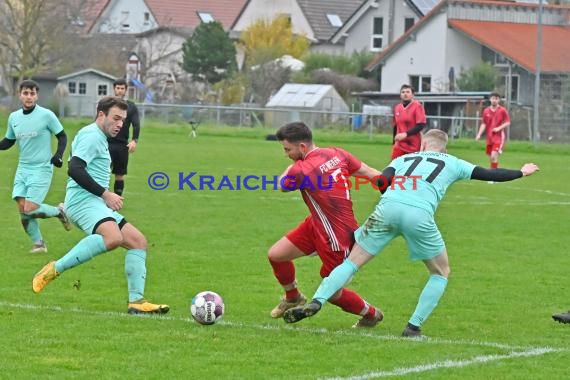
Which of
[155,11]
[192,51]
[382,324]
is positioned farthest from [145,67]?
[382,324]

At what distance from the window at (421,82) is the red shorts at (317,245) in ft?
173

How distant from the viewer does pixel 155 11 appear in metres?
89.4

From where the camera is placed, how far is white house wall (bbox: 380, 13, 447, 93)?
60.0 m

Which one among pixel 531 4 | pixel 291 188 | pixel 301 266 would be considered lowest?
pixel 301 266

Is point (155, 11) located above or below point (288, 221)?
above

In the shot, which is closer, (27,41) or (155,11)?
(27,41)

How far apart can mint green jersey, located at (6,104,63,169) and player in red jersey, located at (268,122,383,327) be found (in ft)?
17.1

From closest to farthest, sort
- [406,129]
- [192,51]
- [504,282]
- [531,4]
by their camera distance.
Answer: [504,282], [406,129], [531,4], [192,51]

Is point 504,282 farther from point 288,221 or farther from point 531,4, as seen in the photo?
point 531,4

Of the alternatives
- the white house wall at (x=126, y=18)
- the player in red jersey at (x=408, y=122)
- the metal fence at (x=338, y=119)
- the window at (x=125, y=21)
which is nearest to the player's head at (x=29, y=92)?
the player in red jersey at (x=408, y=122)

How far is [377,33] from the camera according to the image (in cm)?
7475

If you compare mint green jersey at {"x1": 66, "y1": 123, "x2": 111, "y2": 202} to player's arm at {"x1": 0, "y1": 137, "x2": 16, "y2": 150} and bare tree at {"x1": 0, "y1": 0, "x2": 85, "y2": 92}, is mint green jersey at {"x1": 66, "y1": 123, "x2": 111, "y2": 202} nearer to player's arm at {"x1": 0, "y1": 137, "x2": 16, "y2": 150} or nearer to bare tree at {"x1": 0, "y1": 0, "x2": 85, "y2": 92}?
player's arm at {"x1": 0, "y1": 137, "x2": 16, "y2": 150}

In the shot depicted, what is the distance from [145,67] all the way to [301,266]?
206 feet

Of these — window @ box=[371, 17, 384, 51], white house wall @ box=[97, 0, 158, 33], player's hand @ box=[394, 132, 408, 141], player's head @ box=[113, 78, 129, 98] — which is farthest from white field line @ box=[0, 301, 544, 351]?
white house wall @ box=[97, 0, 158, 33]
